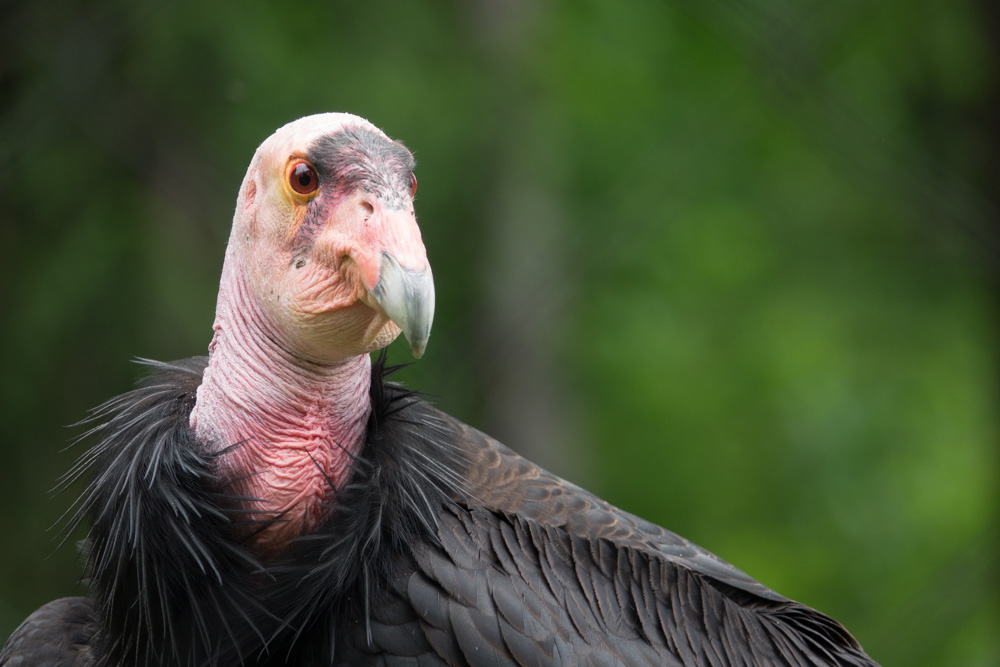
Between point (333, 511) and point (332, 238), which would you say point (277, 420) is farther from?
point (332, 238)

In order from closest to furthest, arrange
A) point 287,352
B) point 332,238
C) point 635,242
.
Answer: point 332,238 < point 287,352 < point 635,242

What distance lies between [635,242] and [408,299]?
3.77 meters

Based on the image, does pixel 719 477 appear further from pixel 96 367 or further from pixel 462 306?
pixel 96 367

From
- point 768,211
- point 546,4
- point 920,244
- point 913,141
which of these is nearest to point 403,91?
point 546,4

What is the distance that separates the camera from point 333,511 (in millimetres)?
1712

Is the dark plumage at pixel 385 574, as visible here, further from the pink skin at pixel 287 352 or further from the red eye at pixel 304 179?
the red eye at pixel 304 179

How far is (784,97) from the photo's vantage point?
459 centimetres

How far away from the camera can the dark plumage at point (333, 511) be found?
1.62 m

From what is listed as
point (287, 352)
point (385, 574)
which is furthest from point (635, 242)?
point (385, 574)

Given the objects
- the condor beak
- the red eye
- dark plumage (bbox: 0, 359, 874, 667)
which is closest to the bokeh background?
dark plumage (bbox: 0, 359, 874, 667)

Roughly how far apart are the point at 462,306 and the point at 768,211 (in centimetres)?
211

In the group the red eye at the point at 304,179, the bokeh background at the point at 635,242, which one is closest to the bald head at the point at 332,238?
the red eye at the point at 304,179

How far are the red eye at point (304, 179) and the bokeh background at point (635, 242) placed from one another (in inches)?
92.7

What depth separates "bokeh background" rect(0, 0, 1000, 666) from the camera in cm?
408
